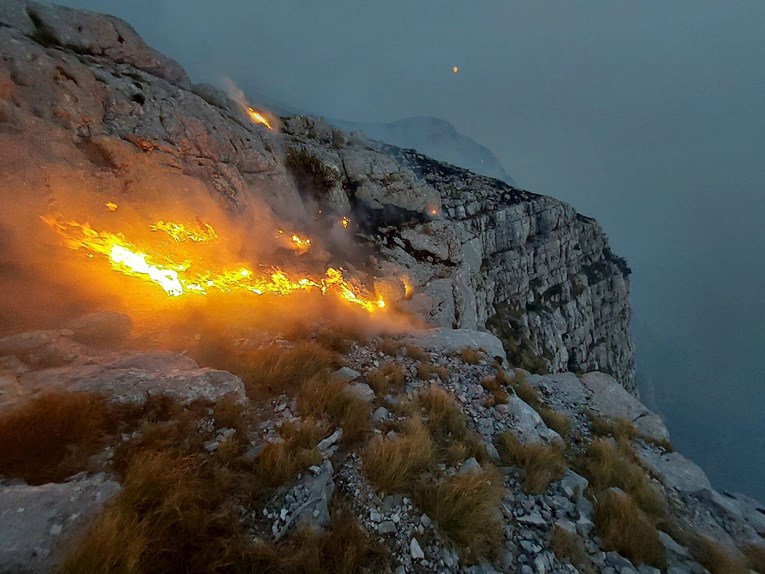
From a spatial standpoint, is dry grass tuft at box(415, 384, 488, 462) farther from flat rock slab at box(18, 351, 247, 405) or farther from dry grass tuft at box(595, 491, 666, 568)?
flat rock slab at box(18, 351, 247, 405)

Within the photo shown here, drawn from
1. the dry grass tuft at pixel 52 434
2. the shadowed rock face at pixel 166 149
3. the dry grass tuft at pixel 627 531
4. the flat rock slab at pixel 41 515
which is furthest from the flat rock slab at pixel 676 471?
the dry grass tuft at pixel 52 434

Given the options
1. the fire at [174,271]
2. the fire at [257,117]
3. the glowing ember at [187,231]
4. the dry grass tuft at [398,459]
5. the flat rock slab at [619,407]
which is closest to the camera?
the dry grass tuft at [398,459]

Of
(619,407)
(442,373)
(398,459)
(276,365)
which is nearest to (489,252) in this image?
(619,407)

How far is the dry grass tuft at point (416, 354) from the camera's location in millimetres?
9067

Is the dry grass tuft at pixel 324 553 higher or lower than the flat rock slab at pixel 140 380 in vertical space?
lower

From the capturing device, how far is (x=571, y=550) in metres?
4.18

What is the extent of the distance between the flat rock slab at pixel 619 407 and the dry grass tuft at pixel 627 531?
15.1ft

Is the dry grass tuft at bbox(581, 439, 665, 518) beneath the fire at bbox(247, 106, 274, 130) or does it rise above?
beneath

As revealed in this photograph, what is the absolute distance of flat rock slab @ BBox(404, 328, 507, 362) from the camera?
10352mm

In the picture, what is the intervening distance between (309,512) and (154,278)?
7.55 m

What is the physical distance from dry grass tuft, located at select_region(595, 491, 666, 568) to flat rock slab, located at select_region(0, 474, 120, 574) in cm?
635

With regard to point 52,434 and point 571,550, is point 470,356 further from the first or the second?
point 52,434

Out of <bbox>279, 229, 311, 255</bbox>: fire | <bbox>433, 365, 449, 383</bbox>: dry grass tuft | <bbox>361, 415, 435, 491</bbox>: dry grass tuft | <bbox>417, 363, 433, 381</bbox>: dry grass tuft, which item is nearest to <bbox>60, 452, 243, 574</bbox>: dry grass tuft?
<bbox>361, 415, 435, 491</bbox>: dry grass tuft

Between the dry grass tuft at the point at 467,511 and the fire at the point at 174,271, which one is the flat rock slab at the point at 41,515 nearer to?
the dry grass tuft at the point at 467,511
